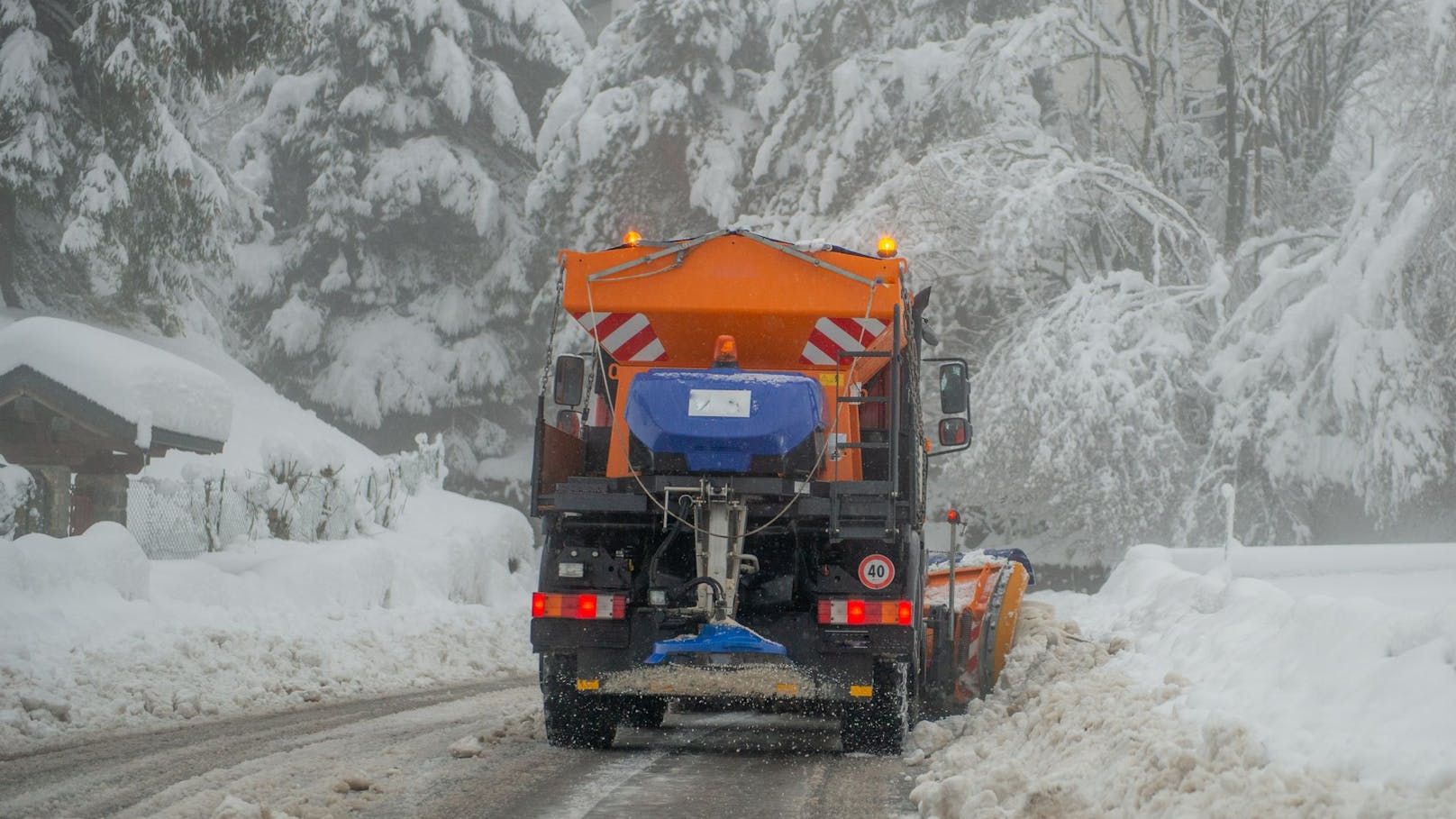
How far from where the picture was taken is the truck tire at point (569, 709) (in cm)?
834

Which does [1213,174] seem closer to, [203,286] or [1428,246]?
[1428,246]

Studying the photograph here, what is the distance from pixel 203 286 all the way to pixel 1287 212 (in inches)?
726

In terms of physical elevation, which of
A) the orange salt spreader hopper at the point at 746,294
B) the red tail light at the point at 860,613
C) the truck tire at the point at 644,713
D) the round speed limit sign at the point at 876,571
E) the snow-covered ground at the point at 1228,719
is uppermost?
the orange salt spreader hopper at the point at 746,294

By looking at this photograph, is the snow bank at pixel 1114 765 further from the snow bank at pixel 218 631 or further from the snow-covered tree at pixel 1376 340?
the snow-covered tree at pixel 1376 340

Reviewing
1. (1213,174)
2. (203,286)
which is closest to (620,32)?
(203,286)

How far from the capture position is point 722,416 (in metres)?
8.02

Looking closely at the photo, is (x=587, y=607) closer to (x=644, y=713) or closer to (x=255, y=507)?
(x=644, y=713)

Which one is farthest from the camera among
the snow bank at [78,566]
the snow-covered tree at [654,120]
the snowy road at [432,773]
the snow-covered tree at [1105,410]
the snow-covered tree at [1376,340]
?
the snow-covered tree at [654,120]

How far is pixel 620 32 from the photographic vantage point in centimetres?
3119

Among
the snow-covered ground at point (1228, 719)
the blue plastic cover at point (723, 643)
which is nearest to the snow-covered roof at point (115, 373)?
the blue plastic cover at point (723, 643)

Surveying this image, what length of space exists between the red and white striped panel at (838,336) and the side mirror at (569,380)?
1.40 metres

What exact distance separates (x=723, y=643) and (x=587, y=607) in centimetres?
82

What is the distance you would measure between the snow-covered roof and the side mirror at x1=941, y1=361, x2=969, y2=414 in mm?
8110

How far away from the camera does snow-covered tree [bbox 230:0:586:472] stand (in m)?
33.4
